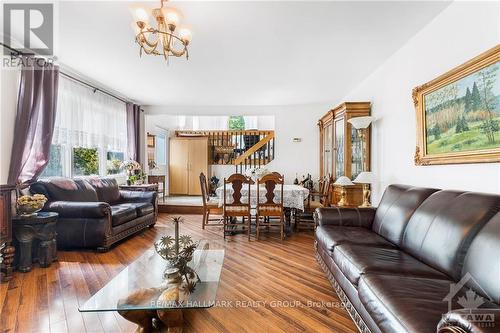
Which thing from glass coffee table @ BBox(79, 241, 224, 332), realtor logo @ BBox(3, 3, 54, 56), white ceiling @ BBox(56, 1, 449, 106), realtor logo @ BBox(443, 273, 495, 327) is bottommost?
glass coffee table @ BBox(79, 241, 224, 332)

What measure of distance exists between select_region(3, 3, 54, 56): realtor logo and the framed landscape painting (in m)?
3.79

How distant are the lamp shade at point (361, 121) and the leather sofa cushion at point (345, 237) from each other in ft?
5.64

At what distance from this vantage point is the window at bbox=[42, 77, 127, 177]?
389 centimetres

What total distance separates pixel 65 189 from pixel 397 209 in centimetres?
424

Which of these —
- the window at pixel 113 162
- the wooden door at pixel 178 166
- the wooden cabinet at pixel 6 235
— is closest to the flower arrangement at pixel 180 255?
the wooden cabinet at pixel 6 235

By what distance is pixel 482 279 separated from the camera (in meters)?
1.37

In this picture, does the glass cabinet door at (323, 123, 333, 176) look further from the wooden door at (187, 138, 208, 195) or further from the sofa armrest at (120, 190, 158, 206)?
the wooden door at (187, 138, 208, 195)

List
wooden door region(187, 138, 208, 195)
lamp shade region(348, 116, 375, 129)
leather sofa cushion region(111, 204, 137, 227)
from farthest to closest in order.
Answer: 1. wooden door region(187, 138, 208, 195)
2. lamp shade region(348, 116, 375, 129)
3. leather sofa cushion region(111, 204, 137, 227)

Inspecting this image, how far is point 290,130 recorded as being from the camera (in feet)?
20.7

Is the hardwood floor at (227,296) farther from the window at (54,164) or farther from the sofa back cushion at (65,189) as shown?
the window at (54,164)

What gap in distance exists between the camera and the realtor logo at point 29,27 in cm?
237

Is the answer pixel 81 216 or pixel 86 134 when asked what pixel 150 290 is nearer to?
pixel 81 216

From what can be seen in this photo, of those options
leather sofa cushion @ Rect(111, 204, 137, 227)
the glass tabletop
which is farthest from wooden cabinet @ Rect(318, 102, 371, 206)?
leather sofa cushion @ Rect(111, 204, 137, 227)

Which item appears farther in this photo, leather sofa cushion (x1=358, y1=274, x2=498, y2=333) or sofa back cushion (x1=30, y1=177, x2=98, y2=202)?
sofa back cushion (x1=30, y1=177, x2=98, y2=202)
